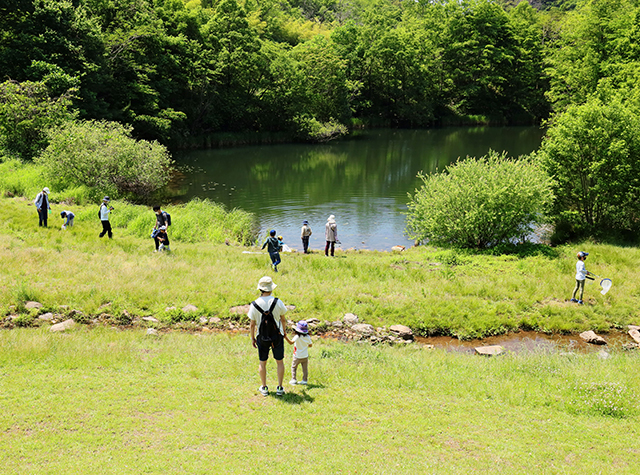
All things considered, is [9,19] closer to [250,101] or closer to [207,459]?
[250,101]

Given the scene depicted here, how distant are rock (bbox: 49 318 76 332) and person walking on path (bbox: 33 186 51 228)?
9499mm

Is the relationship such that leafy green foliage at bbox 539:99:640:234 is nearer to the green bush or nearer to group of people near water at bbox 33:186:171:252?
the green bush

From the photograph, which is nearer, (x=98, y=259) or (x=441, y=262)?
(x=98, y=259)

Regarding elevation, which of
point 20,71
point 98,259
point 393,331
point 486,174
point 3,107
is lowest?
point 393,331

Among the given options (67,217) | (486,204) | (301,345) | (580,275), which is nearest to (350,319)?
(301,345)

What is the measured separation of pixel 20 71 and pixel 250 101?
32.2 m

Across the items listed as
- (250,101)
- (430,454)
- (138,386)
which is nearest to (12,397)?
(138,386)

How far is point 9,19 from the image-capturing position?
138ft

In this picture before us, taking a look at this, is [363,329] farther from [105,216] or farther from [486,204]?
[105,216]

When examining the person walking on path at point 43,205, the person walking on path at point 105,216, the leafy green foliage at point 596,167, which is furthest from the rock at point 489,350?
the person walking on path at point 43,205

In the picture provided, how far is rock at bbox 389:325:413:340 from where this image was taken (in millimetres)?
14359

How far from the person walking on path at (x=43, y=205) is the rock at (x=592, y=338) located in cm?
2134

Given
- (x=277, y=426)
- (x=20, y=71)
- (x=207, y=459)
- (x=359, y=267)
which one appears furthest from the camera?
(x=20, y=71)

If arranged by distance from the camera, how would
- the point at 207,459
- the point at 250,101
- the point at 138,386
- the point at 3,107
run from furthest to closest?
the point at 250,101
the point at 3,107
the point at 138,386
the point at 207,459
